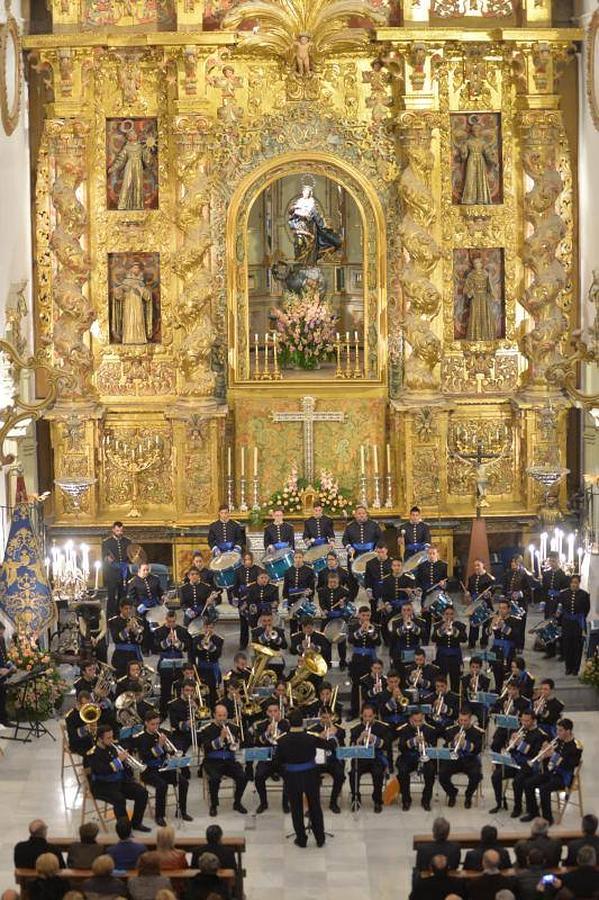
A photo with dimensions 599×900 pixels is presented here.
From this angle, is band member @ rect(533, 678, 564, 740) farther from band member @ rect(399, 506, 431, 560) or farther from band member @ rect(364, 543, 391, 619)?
band member @ rect(399, 506, 431, 560)

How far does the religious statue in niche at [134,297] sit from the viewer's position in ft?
107

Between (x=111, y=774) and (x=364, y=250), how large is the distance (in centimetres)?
1367

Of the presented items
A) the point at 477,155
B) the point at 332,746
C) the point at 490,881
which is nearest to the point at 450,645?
the point at 332,746

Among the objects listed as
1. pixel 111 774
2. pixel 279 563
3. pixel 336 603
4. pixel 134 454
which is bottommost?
pixel 111 774

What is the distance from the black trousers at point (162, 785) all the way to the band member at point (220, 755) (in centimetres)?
33

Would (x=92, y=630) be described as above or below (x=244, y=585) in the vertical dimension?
below

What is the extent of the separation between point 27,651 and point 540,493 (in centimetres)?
1066

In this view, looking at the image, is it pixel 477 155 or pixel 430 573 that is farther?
pixel 477 155

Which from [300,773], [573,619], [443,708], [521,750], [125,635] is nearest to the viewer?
[300,773]

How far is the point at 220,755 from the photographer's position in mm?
22781

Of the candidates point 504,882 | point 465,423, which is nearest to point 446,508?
point 465,423

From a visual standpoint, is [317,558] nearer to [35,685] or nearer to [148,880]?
[35,685]

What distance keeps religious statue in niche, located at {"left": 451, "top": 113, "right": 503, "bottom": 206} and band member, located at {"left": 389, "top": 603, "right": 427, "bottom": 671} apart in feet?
30.5

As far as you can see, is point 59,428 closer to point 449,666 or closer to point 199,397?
point 199,397
